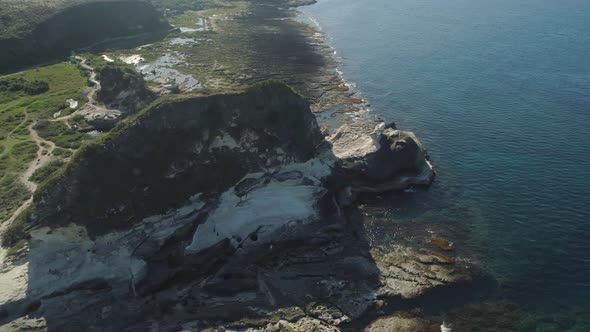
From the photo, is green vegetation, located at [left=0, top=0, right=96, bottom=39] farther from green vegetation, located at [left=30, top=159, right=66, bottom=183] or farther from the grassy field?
green vegetation, located at [left=30, top=159, right=66, bottom=183]

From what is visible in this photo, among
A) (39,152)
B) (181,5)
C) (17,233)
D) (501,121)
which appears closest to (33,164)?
(39,152)

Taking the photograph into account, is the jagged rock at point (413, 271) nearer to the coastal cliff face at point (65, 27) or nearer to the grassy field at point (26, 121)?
the grassy field at point (26, 121)

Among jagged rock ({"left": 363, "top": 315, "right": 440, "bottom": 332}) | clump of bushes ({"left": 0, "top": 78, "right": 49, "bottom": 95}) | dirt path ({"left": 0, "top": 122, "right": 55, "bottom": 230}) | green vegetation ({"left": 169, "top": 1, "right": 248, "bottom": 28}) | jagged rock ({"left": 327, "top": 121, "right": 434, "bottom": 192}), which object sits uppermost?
green vegetation ({"left": 169, "top": 1, "right": 248, "bottom": 28})

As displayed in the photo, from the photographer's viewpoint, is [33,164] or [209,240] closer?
[209,240]


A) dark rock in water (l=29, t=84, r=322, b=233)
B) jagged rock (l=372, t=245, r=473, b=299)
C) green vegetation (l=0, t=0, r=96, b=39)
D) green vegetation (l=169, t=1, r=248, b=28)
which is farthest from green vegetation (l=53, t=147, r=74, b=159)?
green vegetation (l=169, t=1, r=248, b=28)

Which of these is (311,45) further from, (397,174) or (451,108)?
(397,174)

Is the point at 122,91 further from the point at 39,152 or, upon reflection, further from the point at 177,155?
the point at 177,155

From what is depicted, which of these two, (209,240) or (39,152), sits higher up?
(39,152)

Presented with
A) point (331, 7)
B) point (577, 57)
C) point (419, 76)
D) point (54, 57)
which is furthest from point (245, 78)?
point (331, 7)
